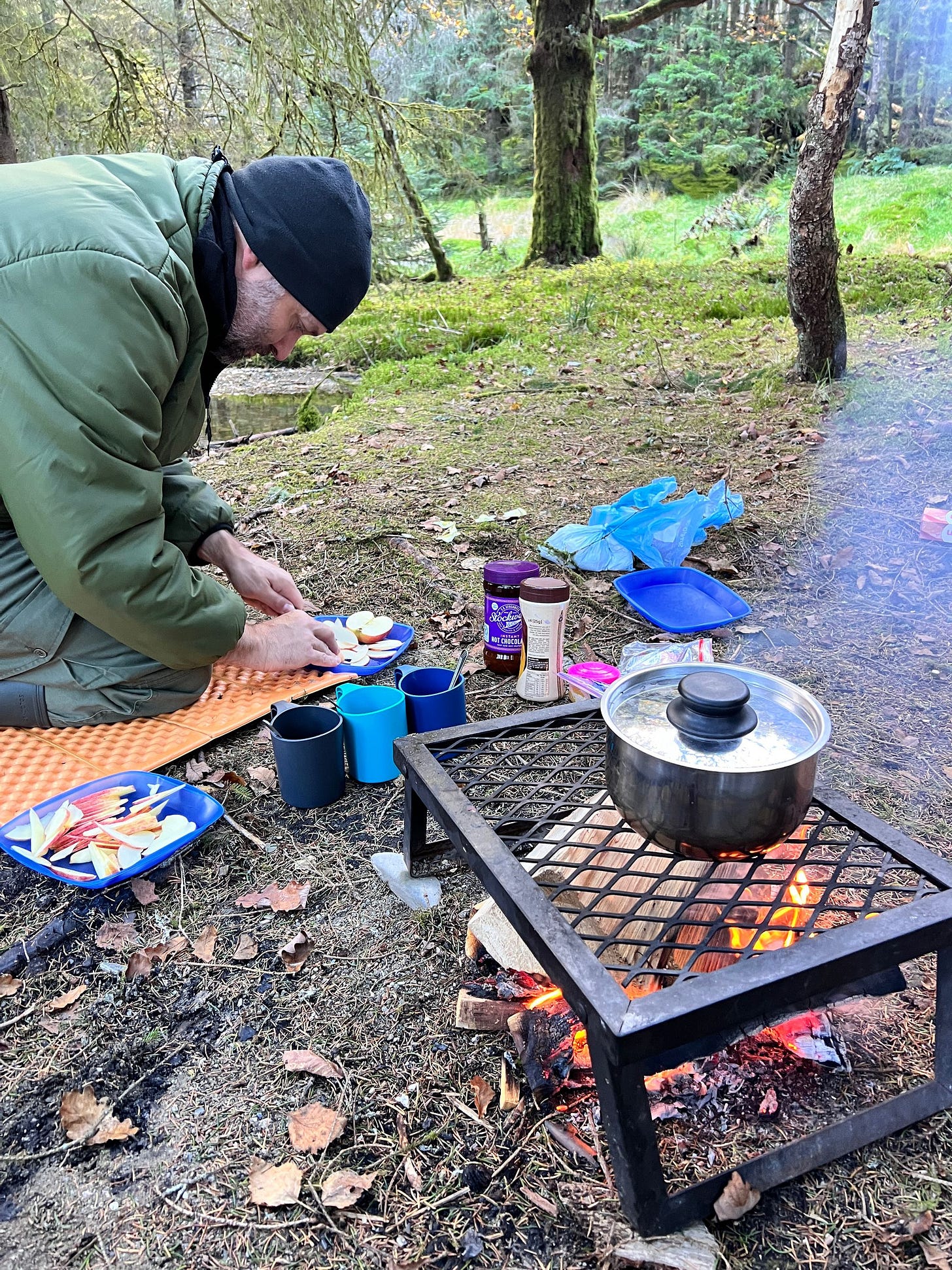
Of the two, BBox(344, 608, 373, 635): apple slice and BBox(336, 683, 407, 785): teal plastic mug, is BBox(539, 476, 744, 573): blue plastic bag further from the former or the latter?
BBox(336, 683, 407, 785): teal plastic mug

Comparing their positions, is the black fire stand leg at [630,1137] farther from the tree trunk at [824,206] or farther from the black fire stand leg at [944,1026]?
the tree trunk at [824,206]

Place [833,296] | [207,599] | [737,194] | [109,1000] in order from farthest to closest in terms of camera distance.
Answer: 1. [737,194]
2. [833,296]
3. [207,599]
4. [109,1000]

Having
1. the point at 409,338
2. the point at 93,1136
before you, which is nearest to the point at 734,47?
the point at 409,338

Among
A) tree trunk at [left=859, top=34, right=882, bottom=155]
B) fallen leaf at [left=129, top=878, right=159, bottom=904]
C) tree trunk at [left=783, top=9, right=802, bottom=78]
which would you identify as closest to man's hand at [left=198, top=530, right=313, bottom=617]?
fallen leaf at [left=129, top=878, right=159, bottom=904]

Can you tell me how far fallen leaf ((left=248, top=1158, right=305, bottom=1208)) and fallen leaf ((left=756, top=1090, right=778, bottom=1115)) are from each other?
827 mm

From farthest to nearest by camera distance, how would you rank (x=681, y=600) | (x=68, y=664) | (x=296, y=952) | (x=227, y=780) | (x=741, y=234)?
(x=741, y=234)
(x=681, y=600)
(x=68, y=664)
(x=227, y=780)
(x=296, y=952)

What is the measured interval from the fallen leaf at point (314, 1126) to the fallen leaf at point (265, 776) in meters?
1.11

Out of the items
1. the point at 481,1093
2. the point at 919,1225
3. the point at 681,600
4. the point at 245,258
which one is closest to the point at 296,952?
the point at 481,1093

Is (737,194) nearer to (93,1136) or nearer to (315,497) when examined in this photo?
(315,497)

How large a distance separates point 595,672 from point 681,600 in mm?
872

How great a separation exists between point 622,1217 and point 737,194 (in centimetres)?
1753

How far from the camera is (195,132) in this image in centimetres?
626

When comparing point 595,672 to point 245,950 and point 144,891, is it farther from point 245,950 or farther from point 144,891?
point 144,891

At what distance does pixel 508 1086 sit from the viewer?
1617 millimetres
